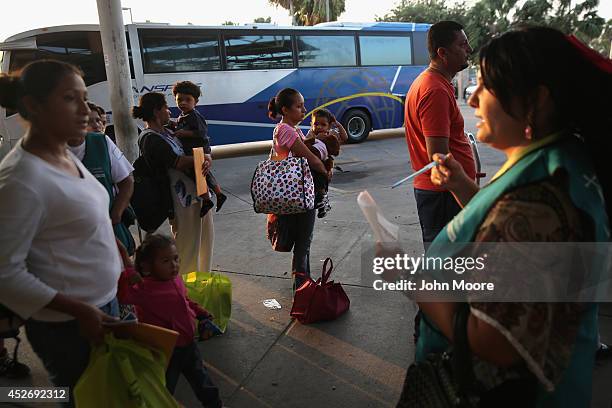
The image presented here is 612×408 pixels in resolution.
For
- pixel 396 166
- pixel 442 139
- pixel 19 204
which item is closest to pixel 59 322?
pixel 19 204

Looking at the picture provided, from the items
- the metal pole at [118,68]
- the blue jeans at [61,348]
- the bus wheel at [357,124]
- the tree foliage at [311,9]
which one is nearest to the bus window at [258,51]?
the bus wheel at [357,124]

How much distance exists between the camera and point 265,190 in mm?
3182

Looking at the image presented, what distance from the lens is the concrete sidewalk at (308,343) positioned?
2.56 m

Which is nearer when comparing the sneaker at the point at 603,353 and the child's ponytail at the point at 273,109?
the sneaker at the point at 603,353

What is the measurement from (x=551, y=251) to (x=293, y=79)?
1176 centimetres

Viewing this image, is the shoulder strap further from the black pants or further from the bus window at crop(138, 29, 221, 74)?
the bus window at crop(138, 29, 221, 74)

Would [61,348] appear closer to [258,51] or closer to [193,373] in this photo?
[193,373]

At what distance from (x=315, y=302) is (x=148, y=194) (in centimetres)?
139

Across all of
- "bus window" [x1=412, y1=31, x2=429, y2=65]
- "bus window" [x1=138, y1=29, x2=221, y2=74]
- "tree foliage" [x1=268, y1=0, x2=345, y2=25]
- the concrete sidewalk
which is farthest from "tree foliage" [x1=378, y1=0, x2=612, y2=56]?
the concrete sidewalk

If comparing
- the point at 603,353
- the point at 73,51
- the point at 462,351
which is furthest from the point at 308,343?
the point at 73,51

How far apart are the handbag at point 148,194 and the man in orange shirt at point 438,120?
5.78 ft

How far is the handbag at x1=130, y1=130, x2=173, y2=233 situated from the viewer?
3301 millimetres

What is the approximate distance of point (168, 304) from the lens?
2.21 meters

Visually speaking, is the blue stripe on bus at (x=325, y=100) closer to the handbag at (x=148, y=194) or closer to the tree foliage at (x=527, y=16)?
the handbag at (x=148, y=194)
